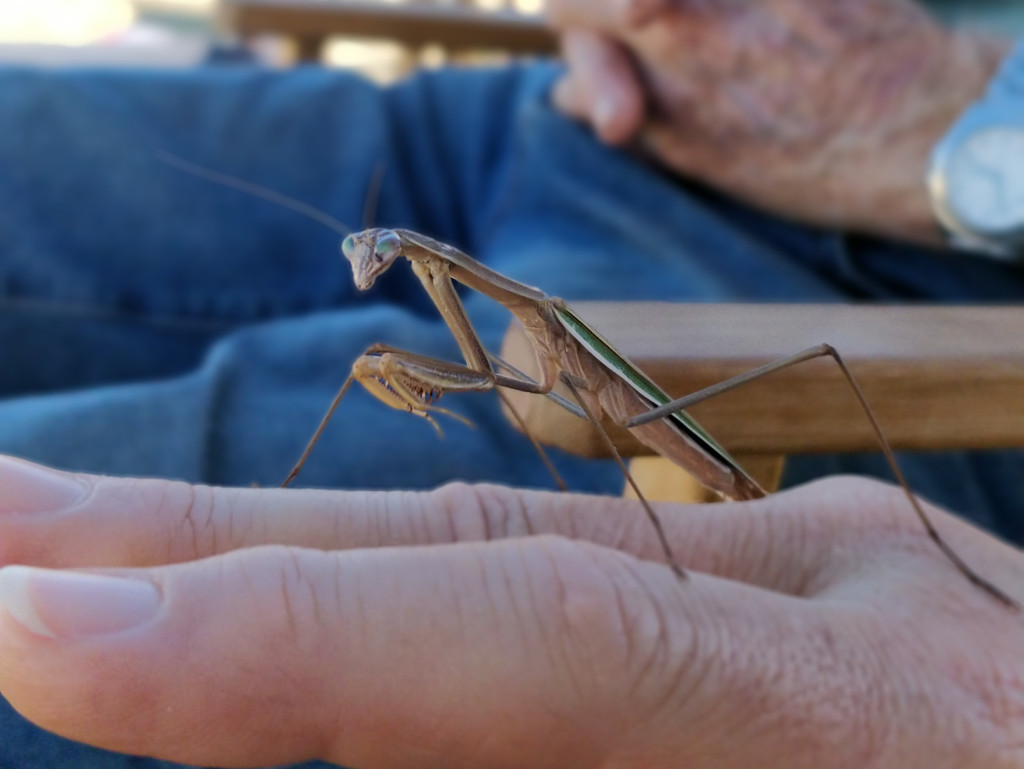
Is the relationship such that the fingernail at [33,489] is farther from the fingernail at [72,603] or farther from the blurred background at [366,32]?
the blurred background at [366,32]

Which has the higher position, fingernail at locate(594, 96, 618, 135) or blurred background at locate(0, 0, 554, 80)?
blurred background at locate(0, 0, 554, 80)

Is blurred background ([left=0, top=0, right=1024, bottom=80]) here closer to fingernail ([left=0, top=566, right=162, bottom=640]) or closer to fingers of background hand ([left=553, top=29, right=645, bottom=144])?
fingers of background hand ([left=553, top=29, right=645, bottom=144])

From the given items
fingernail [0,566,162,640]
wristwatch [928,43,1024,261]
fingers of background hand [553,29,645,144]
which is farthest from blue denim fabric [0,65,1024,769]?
fingernail [0,566,162,640]

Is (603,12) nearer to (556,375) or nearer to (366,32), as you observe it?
(366,32)

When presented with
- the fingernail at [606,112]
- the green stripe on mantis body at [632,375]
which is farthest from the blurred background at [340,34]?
the green stripe on mantis body at [632,375]

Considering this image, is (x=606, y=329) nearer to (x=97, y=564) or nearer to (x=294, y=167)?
(x=97, y=564)
